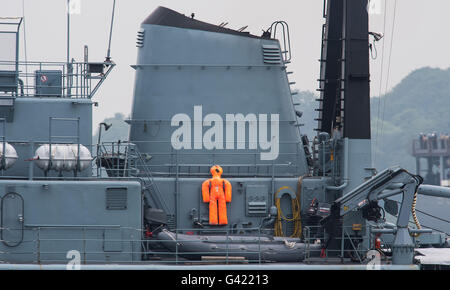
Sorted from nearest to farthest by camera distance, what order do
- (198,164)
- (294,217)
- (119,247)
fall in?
1. (119,247)
2. (294,217)
3. (198,164)

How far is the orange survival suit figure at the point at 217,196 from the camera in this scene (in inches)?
764

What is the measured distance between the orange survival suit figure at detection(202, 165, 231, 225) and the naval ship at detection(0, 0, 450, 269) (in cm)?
3

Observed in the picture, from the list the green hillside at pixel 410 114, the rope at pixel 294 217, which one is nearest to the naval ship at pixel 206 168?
the rope at pixel 294 217

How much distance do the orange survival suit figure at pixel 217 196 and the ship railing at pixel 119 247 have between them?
642 mm

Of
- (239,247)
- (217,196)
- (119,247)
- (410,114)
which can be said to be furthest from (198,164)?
(410,114)

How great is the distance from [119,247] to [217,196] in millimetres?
2715

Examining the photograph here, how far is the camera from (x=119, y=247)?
59.0 feet

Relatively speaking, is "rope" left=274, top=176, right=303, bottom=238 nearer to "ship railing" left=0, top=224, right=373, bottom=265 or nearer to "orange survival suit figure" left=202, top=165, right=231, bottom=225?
"ship railing" left=0, top=224, right=373, bottom=265

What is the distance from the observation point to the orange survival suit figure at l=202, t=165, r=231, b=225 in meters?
19.4

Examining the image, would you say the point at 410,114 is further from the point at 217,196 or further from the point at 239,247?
the point at 239,247

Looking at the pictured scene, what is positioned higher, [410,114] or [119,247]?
[410,114]

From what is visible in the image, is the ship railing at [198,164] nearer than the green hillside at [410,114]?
Yes

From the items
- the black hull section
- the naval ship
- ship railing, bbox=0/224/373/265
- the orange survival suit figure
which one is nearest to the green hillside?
the naval ship

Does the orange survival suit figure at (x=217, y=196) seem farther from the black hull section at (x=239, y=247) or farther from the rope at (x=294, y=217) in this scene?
the rope at (x=294, y=217)
